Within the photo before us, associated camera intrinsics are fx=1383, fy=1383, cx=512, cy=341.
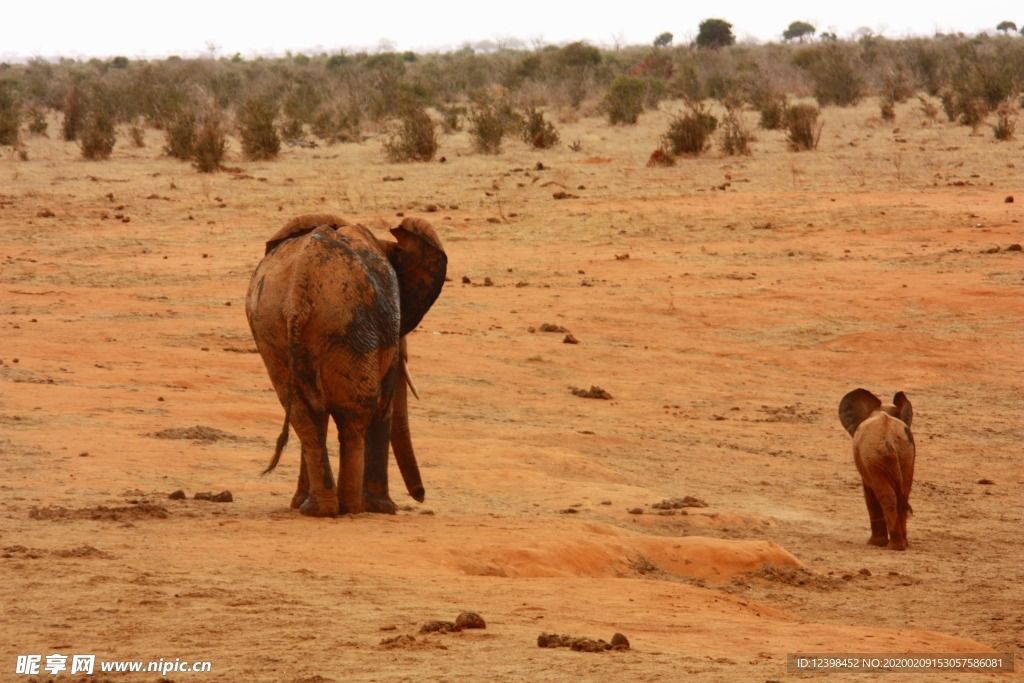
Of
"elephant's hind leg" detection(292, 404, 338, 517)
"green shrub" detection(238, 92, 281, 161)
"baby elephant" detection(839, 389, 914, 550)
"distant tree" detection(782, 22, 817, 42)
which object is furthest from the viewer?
"distant tree" detection(782, 22, 817, 42)

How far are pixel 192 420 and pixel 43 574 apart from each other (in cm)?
455

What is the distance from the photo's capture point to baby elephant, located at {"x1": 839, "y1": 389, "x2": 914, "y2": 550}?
26.9ft

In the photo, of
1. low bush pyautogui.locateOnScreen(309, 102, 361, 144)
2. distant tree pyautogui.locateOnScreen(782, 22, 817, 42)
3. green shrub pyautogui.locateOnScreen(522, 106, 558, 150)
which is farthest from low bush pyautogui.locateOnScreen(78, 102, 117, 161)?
distant tree pyautogui.locateOnScreen(782, 22, 817, 42)

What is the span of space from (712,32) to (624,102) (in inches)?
1324

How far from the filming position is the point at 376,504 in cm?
761

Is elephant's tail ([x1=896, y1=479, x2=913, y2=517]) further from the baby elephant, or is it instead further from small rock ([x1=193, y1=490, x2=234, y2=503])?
small rock ([x1=193, y1=490, x2=234, y2=503])

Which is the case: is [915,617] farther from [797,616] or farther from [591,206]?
[591,206]

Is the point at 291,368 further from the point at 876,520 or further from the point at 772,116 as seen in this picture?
the point at 772,116

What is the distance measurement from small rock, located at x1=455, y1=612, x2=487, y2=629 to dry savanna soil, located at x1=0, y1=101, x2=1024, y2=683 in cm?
11

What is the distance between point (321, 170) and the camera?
83.3 feet

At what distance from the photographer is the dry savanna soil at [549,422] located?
5.28 metres

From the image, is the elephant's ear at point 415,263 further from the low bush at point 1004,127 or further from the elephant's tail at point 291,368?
the low bush at point 1004,127

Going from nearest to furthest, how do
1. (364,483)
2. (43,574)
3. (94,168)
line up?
(43,574) → (364,483) → (94,168)

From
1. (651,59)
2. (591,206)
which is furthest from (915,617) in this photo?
(651,59)
